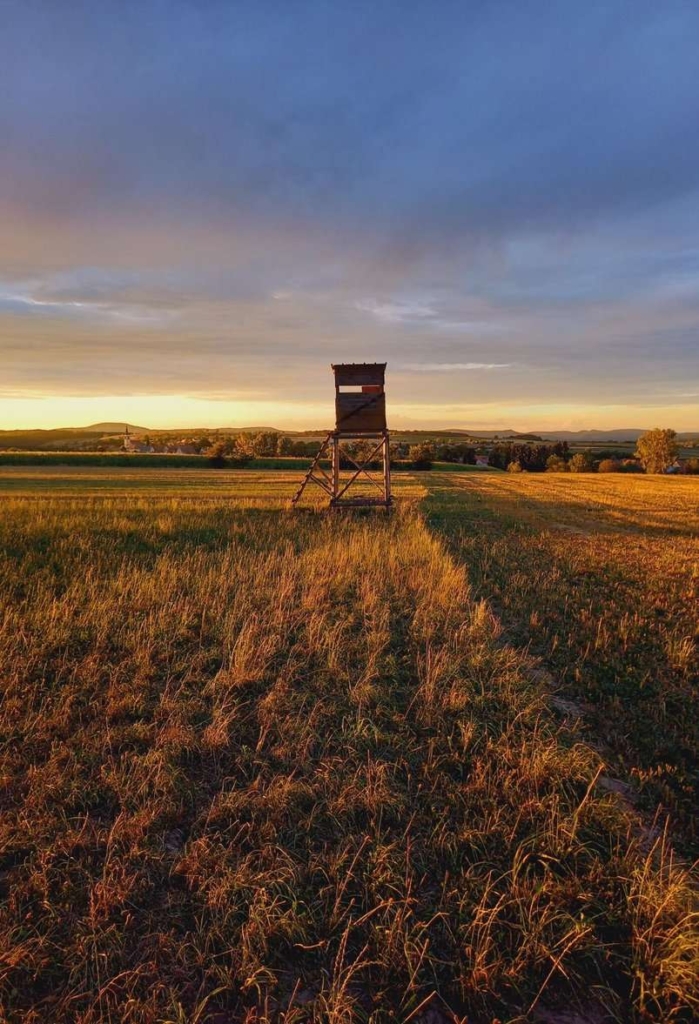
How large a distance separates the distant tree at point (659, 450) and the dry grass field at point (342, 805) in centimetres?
7628

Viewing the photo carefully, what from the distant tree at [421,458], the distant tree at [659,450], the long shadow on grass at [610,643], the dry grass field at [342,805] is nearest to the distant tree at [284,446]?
the distant tree at [421,458]

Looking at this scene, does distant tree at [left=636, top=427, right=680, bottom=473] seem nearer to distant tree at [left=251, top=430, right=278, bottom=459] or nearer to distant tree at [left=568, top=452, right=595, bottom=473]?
distant tree at [left=568, top=452, right=595, bottom=473]

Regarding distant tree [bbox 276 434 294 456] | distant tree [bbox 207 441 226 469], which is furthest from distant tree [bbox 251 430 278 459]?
distant tree [bbox 207 441 226 469]

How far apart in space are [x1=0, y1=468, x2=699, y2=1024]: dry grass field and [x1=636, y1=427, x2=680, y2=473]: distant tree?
76.3 metres

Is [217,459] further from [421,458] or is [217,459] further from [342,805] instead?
[342,805]

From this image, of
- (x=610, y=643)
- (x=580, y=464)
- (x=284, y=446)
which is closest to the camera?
(x=610, y=643)

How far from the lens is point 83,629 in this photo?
7402 millimetres

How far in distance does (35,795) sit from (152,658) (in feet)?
8.86

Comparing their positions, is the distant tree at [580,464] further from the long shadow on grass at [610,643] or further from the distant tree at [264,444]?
the long shadow on grass at [610,643]

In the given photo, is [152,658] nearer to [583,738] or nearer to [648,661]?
[583,738]

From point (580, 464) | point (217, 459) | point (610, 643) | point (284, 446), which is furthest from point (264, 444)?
point (610, 643)

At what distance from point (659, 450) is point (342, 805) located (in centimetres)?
8416

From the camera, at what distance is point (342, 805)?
392cm

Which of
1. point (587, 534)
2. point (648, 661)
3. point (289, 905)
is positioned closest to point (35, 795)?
point (289, 905)
